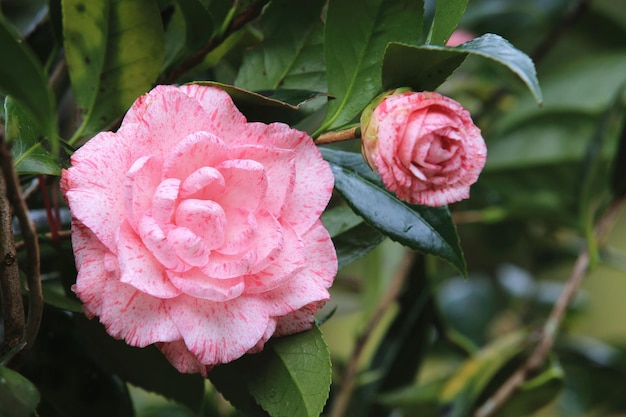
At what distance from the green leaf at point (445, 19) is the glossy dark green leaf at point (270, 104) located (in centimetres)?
8

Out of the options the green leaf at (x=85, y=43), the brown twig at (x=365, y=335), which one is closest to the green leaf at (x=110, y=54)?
the green leaf at (x=85, y=43)

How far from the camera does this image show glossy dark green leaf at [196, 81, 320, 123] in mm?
419

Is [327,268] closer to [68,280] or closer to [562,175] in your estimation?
[68,280]

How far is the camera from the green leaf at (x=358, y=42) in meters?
0.44

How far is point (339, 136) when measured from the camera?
1.45ft

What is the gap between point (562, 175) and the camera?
106 cm

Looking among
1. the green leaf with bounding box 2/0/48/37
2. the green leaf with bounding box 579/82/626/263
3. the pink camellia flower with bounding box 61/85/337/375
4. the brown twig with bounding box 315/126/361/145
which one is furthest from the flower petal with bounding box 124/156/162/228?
the green leaf with bounding box 579/82/626/263

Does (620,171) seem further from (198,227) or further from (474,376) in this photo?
(198,227)

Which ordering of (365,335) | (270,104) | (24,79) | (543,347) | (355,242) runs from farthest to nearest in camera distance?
(365,335), (543,347), (355,242), (270,104), (24,79)

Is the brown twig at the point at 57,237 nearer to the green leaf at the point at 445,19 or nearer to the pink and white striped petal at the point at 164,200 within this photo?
the pink and white striped petal at the point at 164,200

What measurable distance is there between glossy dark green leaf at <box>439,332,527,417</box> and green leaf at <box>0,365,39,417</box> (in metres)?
0.51

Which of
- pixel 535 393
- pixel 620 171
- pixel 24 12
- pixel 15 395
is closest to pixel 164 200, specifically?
pixel 15 395

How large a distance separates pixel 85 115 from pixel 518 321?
39.3 inches

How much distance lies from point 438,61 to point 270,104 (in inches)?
3.9
